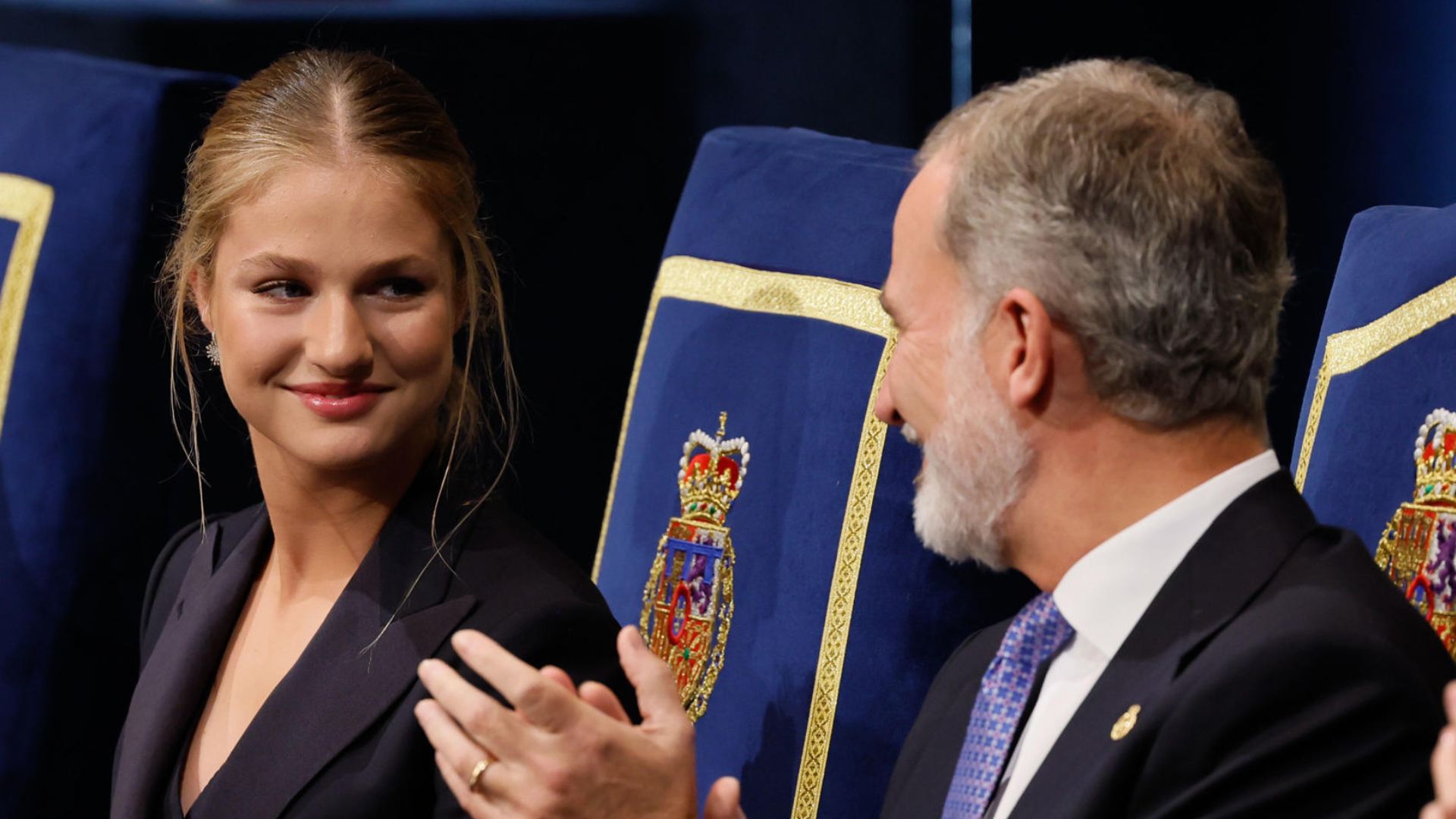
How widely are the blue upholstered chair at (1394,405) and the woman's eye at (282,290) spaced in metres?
1.00

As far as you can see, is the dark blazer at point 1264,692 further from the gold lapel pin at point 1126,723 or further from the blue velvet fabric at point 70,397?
the blue velvet fabric at point 70,397

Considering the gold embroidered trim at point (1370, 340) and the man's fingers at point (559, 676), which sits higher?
the gold embroidered trim at point (1370, 340)

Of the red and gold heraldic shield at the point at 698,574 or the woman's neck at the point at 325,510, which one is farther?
the red and gold heraldic shield at the point at 698,574

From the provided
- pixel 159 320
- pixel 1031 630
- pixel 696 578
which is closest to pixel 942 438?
pixel 1031 630

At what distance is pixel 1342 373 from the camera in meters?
1.83

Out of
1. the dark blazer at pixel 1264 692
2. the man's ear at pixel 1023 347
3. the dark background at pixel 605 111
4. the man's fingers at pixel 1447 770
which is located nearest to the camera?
the man's fingers at pixel 1447 770

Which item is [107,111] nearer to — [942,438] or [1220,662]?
[942,438]

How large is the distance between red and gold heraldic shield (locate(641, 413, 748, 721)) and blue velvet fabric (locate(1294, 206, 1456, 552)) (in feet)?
2.23

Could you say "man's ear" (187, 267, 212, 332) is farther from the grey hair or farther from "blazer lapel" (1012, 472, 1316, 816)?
"blazer lapel" (1012, 472, 1316, 816)

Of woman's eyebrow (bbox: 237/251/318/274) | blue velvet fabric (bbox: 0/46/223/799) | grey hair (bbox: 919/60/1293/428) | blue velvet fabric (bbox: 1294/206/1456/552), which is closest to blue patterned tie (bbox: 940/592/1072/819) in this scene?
grey hair (bbox: 919/60/1293/428)

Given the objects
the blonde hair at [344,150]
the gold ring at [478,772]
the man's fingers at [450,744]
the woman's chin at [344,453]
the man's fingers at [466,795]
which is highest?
the blonde hair at [344,150]

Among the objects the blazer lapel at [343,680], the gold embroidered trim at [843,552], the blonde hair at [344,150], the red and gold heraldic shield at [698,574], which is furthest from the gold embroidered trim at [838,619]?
the blazer lapel at [343,680]

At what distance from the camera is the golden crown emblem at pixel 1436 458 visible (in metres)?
1.57

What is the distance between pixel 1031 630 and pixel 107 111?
5.59 ft
